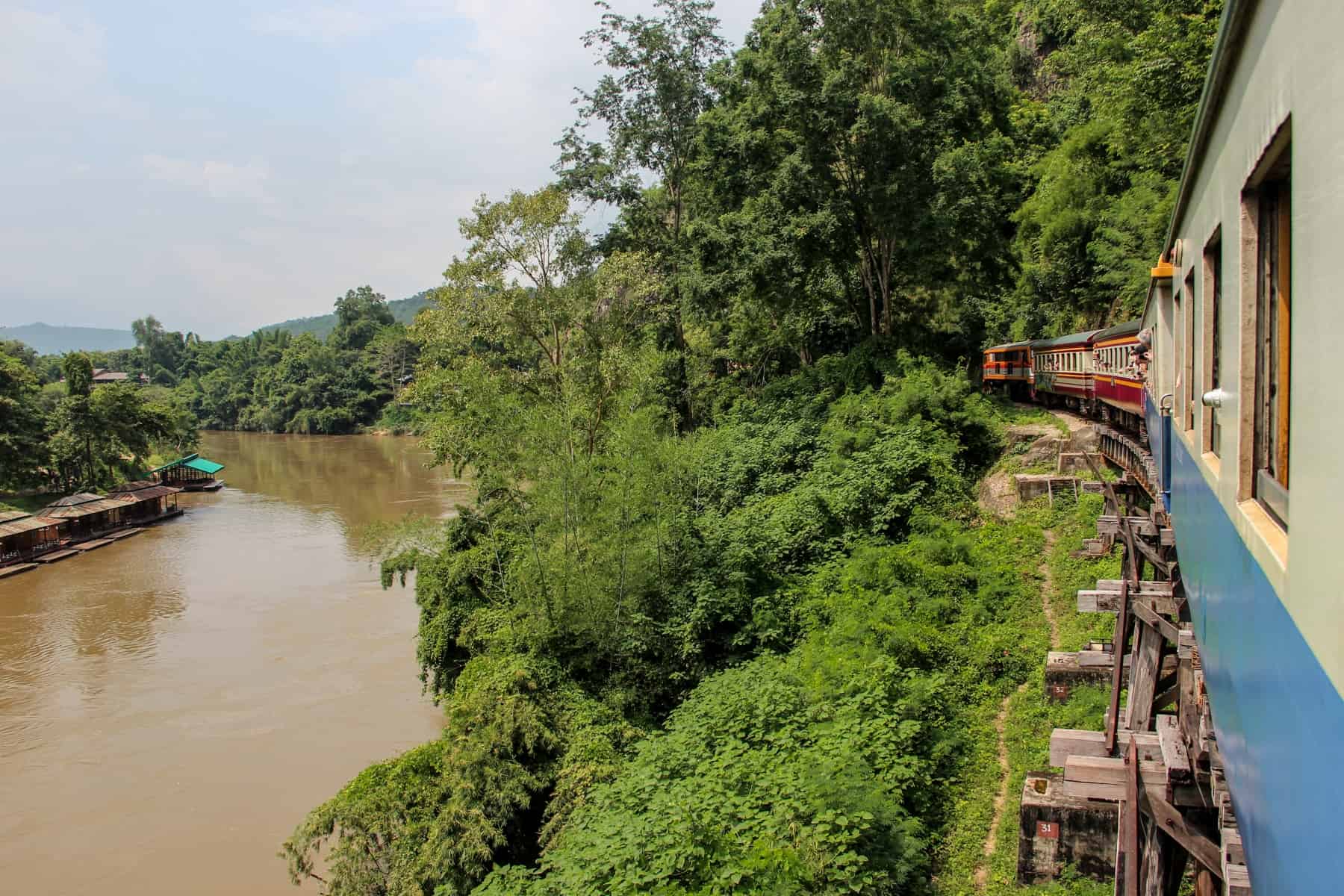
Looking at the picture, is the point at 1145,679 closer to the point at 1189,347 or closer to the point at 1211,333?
the point at 1189,347

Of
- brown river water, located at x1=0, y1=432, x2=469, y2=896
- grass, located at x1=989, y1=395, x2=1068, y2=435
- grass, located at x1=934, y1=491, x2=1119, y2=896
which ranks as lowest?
brown river water, located at x1=0, y1=432, x2=469, y2=896

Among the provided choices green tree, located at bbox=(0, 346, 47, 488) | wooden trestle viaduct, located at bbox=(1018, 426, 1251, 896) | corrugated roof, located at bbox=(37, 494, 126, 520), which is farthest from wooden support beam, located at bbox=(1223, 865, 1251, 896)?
green tree, located at bbox=(0, 346, 47, 488)

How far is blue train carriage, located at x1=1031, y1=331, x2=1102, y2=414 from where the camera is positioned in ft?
50.2

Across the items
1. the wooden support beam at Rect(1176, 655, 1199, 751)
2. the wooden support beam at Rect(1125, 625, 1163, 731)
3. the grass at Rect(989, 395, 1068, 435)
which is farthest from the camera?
the grass at Rect(989, 395, 1068, 435)

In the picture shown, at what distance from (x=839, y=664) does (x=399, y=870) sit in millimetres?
5257

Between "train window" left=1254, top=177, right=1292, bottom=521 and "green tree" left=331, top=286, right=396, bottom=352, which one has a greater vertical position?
"green tree" left=331, top=286, right=396, bottom=352

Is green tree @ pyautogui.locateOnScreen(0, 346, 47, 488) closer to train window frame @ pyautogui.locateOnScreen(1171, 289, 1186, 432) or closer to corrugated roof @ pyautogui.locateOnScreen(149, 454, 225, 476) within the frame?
corrugated roof @ pyautogui.locateOnScreen(149, 454, 225, 476)

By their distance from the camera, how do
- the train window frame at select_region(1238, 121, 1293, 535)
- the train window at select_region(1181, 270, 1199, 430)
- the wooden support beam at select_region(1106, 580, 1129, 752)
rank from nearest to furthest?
the train window frame at select_region(1238, 121, 1293, 535), the train window at select_region(1181, 270, 1199, 430), the wooden support beam at select_region(1106, 580, 1129, 752)

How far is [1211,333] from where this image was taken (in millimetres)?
3285

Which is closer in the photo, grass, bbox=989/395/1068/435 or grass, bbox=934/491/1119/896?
grass, bbox=934/491/1119/896

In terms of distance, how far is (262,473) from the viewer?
47125 millimetres

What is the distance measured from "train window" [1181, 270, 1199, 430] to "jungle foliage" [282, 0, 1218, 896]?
435cm

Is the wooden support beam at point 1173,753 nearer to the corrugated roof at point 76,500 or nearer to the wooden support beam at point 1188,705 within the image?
the wooden support beam at point 1188,705

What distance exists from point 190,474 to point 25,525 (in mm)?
16177
